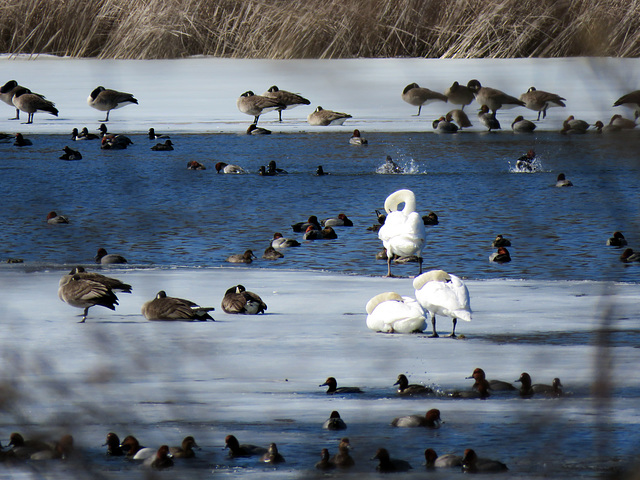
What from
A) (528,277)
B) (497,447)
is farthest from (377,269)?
(497,447)

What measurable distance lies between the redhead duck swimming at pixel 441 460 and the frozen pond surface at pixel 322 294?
0.07 m

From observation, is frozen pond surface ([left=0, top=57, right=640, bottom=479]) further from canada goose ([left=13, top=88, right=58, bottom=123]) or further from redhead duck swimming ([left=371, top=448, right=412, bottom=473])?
canada goose ([left=13, top=88, right=58, bottom=123])

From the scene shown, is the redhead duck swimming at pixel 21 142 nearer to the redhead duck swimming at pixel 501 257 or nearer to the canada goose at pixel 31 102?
the canada goose at pixel 31 102

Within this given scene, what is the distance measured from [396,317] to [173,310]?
158cm

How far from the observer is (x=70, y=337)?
7.25 metres

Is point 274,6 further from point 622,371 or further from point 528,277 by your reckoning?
point 528,277

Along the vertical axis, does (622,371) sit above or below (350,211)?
below

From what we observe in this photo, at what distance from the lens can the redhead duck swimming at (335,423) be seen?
194 inches

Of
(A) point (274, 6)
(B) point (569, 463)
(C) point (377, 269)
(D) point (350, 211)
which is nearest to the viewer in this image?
(A) point (274, 6)

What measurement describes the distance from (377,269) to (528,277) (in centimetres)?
151

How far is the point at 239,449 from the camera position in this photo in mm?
4477

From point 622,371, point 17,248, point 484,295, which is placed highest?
point 17,248

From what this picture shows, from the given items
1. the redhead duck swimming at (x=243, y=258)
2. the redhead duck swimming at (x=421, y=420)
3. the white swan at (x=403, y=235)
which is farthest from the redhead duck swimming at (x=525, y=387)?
the redhead duck swimming at (x=243, y=258)

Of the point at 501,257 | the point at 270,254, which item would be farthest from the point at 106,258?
the point at 501,257
